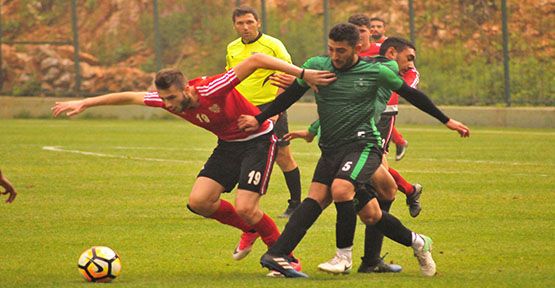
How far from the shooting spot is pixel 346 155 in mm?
9656

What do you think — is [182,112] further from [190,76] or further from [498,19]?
[190,76]

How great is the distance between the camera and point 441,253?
36.0 feet

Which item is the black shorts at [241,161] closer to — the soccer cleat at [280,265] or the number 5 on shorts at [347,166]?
the soccer cleat at [280,265]

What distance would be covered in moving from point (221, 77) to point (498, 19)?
708 inches

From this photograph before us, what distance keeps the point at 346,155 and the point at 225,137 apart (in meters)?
1.31

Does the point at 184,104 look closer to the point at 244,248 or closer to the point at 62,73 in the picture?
the point at 244,248

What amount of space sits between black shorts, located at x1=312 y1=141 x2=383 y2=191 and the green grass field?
28.2 inches

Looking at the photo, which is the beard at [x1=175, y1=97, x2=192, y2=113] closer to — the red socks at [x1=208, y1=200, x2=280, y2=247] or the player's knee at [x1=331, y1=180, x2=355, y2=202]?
the red socks at [x1=208, y1=200, x2=280, y2=247]

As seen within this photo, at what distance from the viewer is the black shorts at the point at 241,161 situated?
1040 centimetres

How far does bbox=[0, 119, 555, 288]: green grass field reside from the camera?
991 centimetres

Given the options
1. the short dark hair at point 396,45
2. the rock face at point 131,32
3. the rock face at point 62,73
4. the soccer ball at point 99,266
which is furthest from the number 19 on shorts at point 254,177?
the rock face at point 62,73

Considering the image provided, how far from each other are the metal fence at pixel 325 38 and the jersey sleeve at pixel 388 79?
56.0 feet

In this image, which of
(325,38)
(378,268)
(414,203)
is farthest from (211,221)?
(325,38)

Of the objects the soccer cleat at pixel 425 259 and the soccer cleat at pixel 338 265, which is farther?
the soccer cleat at pixel 425 259
